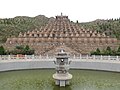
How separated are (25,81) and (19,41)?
17.0 meters

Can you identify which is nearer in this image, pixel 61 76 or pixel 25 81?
pixel 61 76

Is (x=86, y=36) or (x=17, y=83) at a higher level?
(x=86, y=36)

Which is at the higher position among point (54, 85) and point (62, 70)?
point (62, 70)

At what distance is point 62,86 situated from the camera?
16.5 meters

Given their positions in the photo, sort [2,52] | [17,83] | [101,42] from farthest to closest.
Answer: [101,42] → [2,52] → [17,83]

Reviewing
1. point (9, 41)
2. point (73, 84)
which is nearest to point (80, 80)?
point (73, 84)

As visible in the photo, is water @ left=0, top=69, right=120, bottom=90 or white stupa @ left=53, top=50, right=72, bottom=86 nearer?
water @ left=0, top=69, right=120, bottom=90

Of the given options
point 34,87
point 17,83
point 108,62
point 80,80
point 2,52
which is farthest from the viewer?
point 2,52

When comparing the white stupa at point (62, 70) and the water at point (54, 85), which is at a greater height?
the white stupa at point (62, 70)

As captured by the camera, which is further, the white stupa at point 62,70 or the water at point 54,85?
the white stupa at point 62,70

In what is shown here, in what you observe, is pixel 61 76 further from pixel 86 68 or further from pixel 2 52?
pixel 2 52

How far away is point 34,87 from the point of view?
1628 cm

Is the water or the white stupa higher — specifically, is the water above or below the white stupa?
below

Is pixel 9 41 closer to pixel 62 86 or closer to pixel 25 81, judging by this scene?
pixel 25 81
